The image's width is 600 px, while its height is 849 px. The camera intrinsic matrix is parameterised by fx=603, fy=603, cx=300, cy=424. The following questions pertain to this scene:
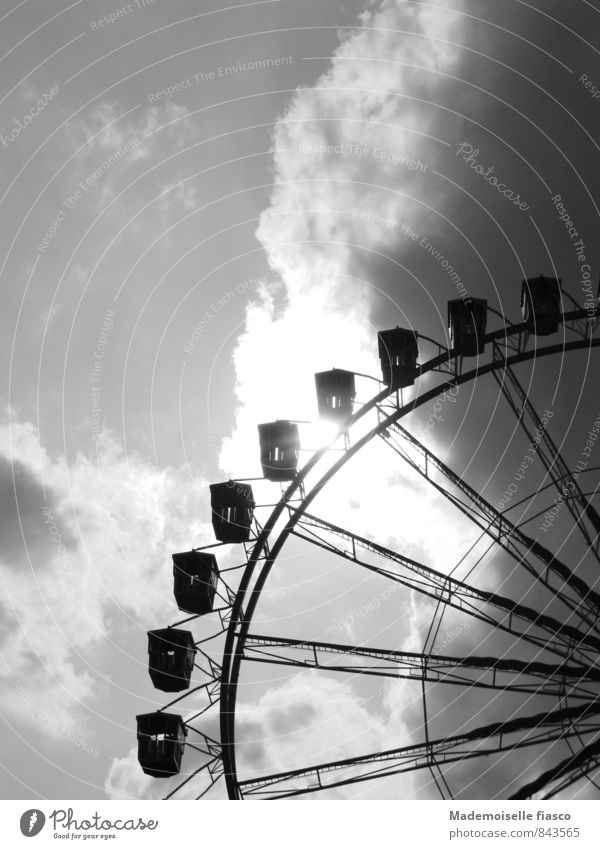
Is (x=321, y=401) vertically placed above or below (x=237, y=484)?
above

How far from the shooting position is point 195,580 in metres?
18.1

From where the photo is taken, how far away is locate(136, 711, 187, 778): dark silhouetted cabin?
1744 centimetres

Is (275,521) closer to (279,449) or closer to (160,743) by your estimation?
(279,449)

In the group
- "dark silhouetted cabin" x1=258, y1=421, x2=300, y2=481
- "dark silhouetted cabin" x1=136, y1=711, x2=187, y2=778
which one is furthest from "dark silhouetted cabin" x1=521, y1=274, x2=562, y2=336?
"dark silhouetted cabin" x1=136, y1=711, x2=187, y2=778

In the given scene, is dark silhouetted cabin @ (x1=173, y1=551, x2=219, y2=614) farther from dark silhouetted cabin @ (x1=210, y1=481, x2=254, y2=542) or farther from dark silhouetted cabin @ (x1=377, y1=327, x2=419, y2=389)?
dark silhouetted cabin @ (x1=377, y1=327, x2=419, y2=389)

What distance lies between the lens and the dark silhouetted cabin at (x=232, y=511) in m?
17.8

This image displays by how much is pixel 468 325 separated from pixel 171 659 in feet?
42.1

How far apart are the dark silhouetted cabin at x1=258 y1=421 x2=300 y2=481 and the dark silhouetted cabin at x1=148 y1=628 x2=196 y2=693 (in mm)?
5542

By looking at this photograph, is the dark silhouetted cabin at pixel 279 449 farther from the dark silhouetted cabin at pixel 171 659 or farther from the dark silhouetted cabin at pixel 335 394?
the dark silhouetted cabin at pixel 171 659

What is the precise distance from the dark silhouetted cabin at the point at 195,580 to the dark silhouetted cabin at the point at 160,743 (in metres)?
3.18
